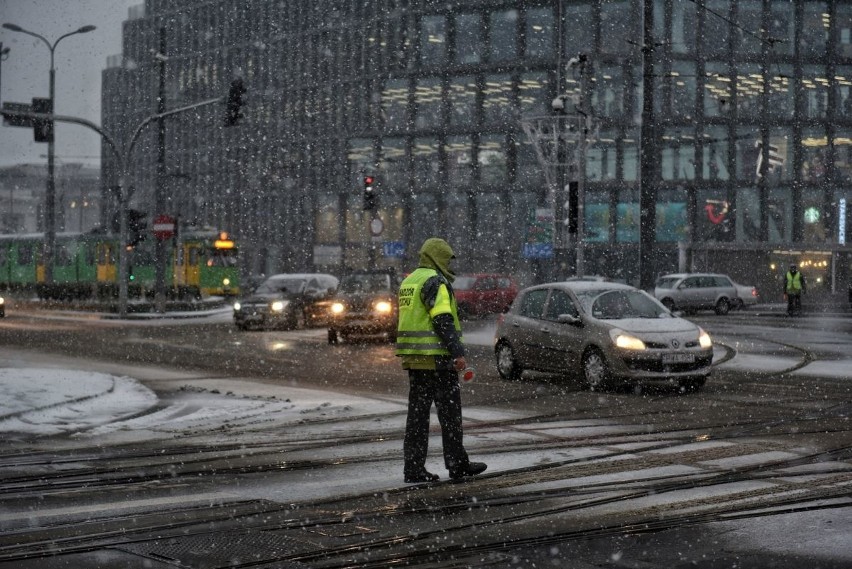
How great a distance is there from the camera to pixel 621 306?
1723cm

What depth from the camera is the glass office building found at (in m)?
61.0

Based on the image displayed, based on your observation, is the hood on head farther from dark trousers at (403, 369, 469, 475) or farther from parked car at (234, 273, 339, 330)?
parked car at (234, 273, 339, 330)

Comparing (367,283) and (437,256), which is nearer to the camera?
(437,256)

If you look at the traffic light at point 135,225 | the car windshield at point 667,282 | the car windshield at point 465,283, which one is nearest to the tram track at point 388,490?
the car windshield at point 465,283

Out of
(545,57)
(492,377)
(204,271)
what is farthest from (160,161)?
Answer: (545,57)

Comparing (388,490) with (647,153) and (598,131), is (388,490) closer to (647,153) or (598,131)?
(647,153)

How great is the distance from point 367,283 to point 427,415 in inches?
819

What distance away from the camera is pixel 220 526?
7137 millimetres

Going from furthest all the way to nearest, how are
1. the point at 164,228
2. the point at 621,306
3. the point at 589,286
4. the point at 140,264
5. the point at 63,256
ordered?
→ the point at 63,256, the point at 140,264, the point at 164,228, the point at 589,286, the point at 621,306

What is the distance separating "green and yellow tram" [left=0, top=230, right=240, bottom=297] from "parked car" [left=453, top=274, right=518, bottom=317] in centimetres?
1401

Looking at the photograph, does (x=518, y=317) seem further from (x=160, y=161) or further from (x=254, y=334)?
(x=160, y=161)

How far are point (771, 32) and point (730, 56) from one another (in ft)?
7.94

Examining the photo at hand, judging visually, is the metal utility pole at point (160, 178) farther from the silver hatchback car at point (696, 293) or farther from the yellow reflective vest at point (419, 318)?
the yellow reflective vest at point (419, 318)

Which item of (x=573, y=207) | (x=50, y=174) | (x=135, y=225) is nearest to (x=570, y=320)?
(x=573, y=207)
